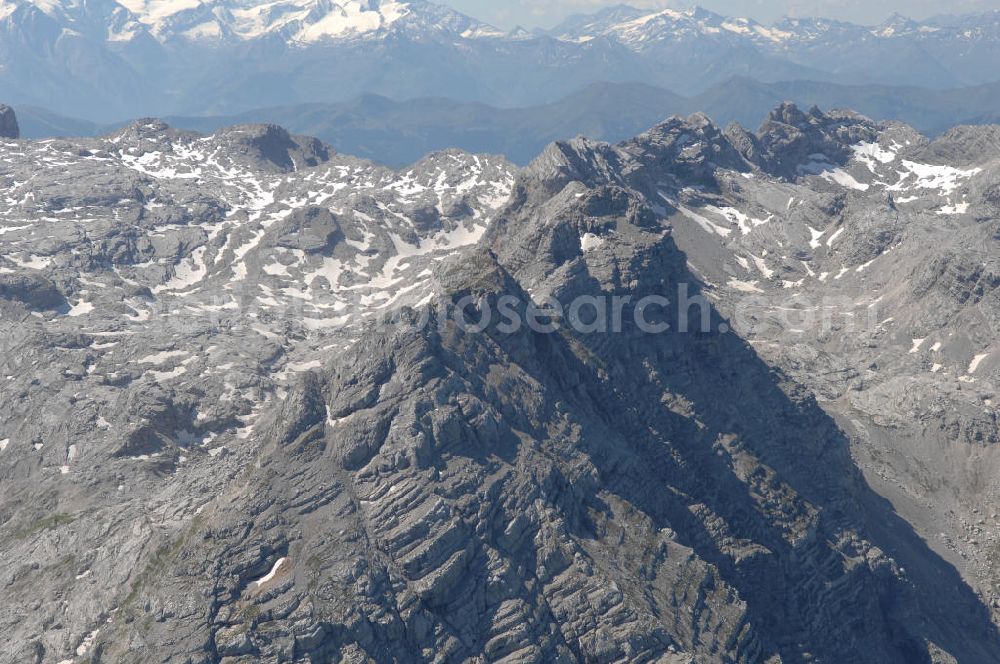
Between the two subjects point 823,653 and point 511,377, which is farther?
point 823,653

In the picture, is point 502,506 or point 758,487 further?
point 758,487

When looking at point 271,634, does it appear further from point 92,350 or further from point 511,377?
point 92,350

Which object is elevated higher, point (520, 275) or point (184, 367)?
point (520, 275)

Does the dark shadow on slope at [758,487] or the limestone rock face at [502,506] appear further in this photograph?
the dark shadow on slope at [758,487]

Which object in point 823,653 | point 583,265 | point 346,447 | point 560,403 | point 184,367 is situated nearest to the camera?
point 346,447

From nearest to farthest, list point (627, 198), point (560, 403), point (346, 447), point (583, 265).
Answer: point (346, 447) → point (560, 403) → point (583, 265) → point (627, 198)

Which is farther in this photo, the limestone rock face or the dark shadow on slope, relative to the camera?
the dark shadow on slope

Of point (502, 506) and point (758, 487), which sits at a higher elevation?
point (502, 506)

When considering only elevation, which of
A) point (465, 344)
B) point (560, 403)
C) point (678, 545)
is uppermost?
point (465, 344)

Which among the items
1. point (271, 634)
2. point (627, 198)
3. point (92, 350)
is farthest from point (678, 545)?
point (92, 350)
